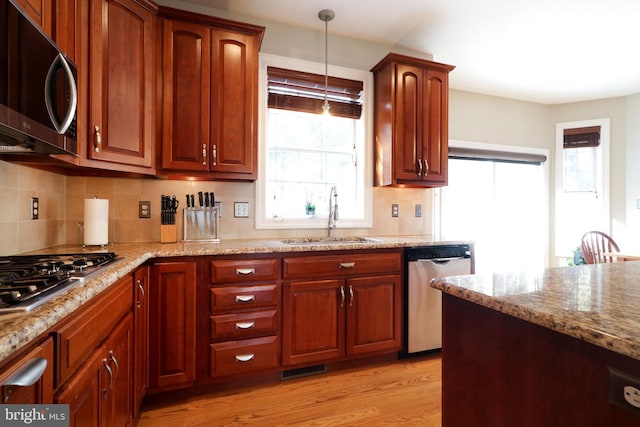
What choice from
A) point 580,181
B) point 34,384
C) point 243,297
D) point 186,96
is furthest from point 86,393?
point 580,181

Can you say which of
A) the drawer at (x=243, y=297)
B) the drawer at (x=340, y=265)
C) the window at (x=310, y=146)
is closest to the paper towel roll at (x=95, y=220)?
the drawer at (x=243, y=297)

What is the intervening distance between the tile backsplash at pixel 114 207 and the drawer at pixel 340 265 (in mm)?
622

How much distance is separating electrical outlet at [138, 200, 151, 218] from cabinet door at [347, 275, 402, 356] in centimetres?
158

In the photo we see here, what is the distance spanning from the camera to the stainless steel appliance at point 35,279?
0.75m

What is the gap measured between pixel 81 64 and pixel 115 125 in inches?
13.2

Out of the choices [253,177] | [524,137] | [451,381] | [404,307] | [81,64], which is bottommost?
[404,307]

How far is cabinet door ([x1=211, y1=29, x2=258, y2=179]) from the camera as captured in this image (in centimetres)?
215

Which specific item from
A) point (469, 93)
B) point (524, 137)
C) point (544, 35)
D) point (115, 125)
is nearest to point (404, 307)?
point (115, 125)

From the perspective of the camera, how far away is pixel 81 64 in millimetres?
1604

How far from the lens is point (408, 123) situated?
270cm

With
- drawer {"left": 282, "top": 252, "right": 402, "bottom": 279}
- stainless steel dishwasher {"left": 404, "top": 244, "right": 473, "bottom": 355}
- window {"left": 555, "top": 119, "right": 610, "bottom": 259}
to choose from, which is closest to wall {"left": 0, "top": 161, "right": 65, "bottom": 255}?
drawer {"left": 282, "top": 252, "right": 402, "bottom": 279}

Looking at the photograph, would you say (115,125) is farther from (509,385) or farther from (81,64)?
(509,385)

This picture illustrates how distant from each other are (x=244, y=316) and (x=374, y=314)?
947 mm

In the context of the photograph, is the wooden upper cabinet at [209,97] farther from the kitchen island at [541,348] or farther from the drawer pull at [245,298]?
the kitchen island at [541,348]
